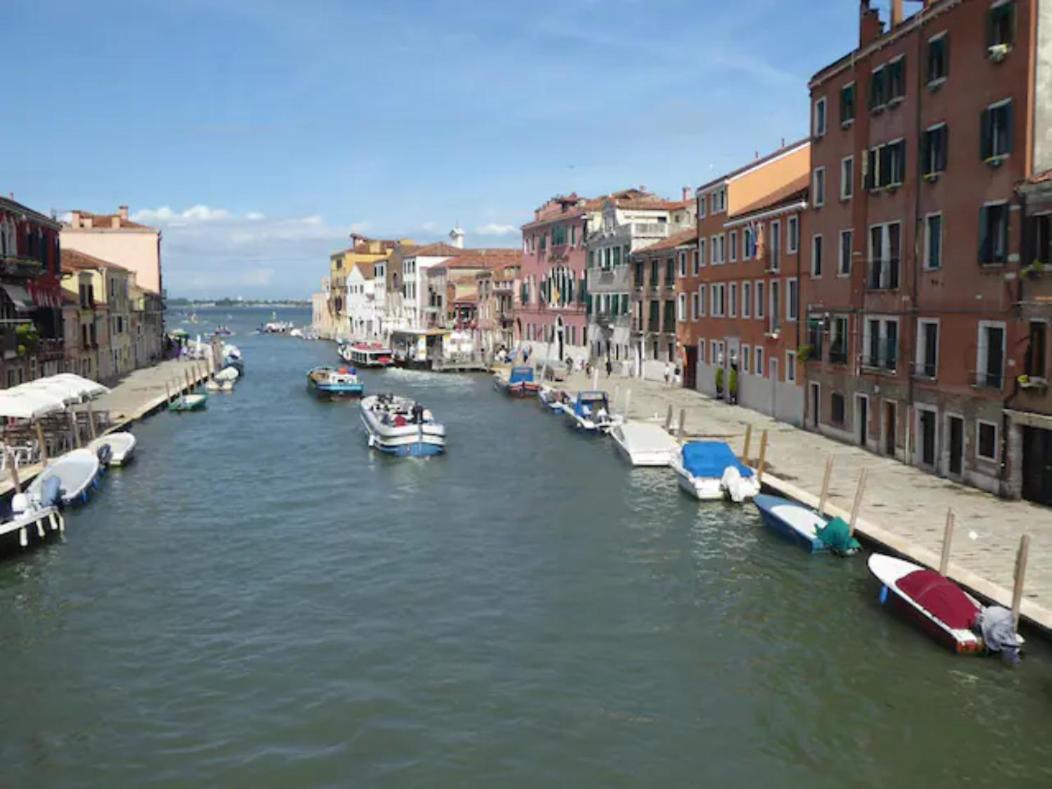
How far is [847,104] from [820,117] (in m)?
2.30

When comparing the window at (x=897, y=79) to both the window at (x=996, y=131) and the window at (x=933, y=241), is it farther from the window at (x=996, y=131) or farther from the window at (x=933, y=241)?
the window at (x=996, y=131)

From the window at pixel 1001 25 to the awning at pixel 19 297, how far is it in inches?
1454

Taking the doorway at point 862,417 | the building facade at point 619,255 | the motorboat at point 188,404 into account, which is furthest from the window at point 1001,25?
the motorboat at point 188,404

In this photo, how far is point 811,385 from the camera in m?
36.7

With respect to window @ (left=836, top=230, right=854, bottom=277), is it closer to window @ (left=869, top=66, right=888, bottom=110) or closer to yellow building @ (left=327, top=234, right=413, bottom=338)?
window @ (left=869, top=66, right=888, bottom=110)

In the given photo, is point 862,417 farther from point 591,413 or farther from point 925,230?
point 591,413

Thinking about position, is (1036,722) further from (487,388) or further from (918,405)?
(487,388)

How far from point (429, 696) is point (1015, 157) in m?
18.4

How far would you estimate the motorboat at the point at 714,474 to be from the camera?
90.9 ft

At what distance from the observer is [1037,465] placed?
23.4 metres

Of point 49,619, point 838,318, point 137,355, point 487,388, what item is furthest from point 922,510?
point 137,355

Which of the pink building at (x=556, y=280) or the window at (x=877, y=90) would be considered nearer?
the window at (x=877, y=90)

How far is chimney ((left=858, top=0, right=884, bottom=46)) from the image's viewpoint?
103 ft

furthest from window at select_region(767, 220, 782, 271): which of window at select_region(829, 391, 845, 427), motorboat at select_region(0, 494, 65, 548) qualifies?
motorboat at select_region(0, 494, 65, 548)
